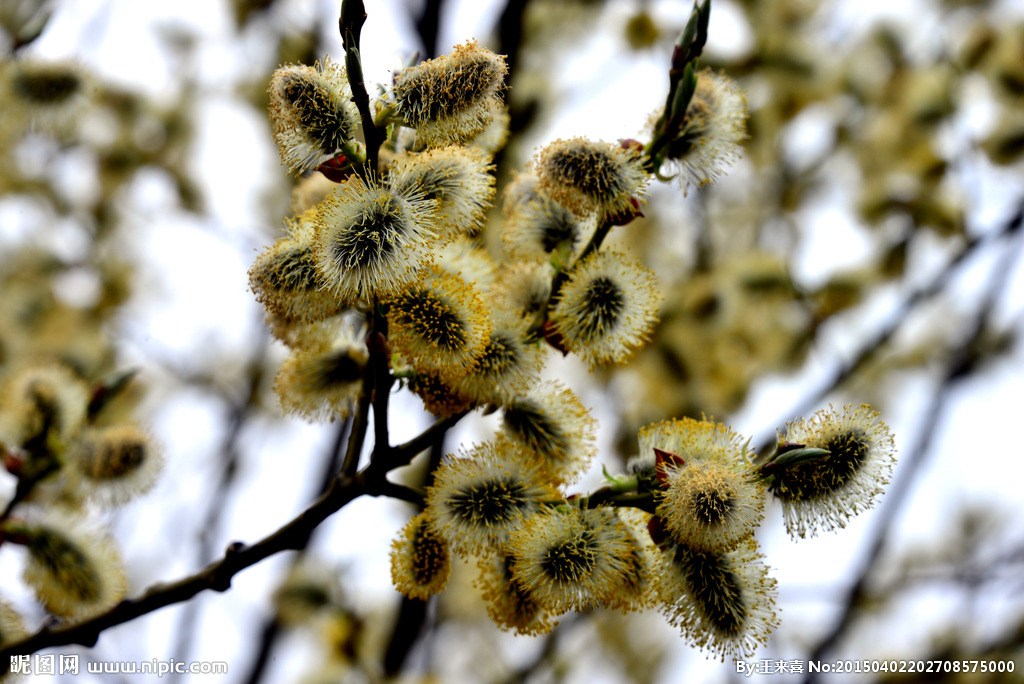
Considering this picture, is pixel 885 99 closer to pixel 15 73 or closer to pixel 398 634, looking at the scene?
pixel 398 634

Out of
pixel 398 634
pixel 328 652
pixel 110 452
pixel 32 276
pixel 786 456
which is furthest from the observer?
pixel 32 276

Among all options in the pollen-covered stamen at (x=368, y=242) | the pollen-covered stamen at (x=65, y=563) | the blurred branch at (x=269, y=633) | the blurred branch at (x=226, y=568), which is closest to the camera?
the pollen-covered stamen at (x=368, y=242)

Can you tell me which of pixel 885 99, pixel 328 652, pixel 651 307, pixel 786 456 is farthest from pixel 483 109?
pixel 885 99

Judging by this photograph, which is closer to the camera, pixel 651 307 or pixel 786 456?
pixel 786 456

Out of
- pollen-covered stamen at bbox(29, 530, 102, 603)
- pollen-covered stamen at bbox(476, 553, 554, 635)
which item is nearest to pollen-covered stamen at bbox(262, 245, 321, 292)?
pollen-covered stamen at bbox(476, 553, 554, 635)

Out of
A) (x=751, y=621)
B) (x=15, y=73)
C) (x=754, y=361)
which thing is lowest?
(x=751, y=621)

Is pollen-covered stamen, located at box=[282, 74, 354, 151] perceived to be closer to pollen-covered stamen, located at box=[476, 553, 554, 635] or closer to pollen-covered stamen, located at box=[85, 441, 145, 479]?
pollen-covered stamen, located at box=[476, 553, 554, 635]

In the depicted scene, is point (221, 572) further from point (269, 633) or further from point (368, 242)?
point (269, 633)

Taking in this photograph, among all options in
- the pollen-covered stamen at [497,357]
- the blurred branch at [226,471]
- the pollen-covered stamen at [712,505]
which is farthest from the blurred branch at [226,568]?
the blurred branch at [226,471]

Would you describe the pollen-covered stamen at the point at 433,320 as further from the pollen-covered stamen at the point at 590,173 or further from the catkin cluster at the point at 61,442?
the catkin cluster at the point at 61,442
